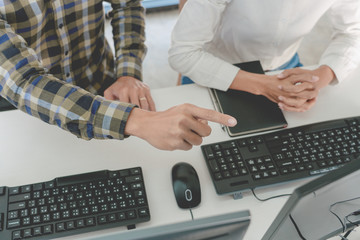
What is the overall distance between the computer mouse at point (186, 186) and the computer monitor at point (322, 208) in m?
0.20

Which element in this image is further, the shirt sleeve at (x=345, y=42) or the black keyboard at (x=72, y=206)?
the shirt sleeve at (x=345, y=42)

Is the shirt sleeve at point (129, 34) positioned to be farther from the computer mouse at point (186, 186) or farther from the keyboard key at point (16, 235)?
the keyboard key at point (16, 235)

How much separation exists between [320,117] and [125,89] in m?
0.57

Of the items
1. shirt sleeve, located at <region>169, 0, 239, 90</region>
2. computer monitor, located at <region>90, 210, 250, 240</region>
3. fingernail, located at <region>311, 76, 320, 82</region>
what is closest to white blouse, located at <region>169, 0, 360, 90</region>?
shirt sleeve, located at <region>169, 0, 239, 90</region>

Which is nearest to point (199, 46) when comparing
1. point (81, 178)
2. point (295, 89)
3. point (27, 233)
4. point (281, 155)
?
point (295, 89)

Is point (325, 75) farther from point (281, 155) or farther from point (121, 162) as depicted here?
point (121, 162)

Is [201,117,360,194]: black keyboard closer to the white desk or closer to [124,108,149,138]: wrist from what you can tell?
the white desk

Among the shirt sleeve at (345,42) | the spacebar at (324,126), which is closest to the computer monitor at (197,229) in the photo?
the spacebar at (324,126)

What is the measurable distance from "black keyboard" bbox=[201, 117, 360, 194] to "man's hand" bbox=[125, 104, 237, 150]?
0.12 metres

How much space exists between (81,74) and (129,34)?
0.70 feet

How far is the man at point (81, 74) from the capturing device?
2.30 feet

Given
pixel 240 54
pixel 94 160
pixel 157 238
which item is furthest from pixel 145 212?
pixel 240 54

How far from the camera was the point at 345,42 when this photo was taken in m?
1.06

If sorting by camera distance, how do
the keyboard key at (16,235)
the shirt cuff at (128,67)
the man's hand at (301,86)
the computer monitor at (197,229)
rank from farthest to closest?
1. the shirt cuff at (128,67)
2. the man's hand at (301,86)
3. the keyboard key at (16,235)
4. the computer monitor at (197,229)
